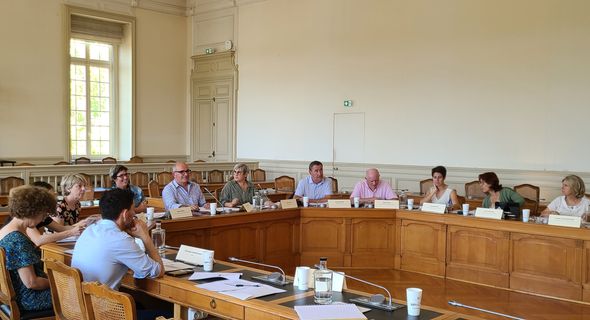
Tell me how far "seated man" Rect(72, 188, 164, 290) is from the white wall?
6.28 m

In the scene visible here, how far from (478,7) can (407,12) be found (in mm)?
1172

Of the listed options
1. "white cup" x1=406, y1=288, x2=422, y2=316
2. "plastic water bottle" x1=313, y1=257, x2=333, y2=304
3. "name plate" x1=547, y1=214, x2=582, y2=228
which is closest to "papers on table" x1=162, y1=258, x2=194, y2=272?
"plastic water bottle" x1=313, y1=257, x2=333, y2=304

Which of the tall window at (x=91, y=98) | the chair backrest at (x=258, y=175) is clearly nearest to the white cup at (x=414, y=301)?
the chair backrest at (x=258, y=175)

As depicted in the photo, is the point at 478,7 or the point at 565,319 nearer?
the point at 565,319

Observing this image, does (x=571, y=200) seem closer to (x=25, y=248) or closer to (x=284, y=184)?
(x=284, y=184)

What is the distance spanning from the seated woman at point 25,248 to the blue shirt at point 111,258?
1.16 feet

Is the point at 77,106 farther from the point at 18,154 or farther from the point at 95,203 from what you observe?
the point at 95,203

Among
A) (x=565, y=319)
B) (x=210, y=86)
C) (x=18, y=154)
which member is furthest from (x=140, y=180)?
(x=565, y=319)

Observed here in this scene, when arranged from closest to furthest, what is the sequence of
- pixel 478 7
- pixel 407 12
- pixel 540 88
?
pixel 540 88 → pixel 478 7 → pixel 407 12

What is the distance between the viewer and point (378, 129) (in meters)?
9.55

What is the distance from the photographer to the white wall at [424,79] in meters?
7.71

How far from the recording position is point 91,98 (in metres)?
12.2

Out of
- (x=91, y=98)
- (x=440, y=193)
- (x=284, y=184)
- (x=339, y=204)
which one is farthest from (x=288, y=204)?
(x=91, y=98)

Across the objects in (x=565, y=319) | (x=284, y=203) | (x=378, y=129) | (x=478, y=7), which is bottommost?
(x=565, y=319)
